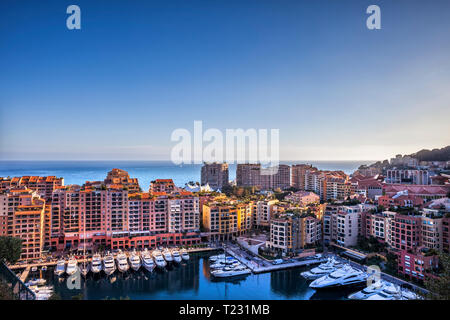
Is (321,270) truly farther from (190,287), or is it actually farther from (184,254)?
(184,254)

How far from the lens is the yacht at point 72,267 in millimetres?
6512

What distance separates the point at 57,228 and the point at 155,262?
3.18 meters

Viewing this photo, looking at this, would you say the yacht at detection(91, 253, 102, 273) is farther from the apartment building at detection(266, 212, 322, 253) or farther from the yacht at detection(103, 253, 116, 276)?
the apartment building at detection(266, 212, 322, 253)

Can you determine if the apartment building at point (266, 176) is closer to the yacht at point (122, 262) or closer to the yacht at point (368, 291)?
the yacht at point (122, 262)

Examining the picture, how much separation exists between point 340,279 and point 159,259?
408cm

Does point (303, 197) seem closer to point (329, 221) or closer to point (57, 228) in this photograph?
point (329, 221)

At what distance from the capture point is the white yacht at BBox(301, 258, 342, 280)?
6.40m

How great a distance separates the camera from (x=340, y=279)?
5957 millimetres

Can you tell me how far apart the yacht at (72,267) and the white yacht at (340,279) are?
4.98 metres

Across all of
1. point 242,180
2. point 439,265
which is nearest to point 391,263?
point 439,265

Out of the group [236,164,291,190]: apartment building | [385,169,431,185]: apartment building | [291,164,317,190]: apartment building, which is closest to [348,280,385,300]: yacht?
[385,169,431,185]: apartment building

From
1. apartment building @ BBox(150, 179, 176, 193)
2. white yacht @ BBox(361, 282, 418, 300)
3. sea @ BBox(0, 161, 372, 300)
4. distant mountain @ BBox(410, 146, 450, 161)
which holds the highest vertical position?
distant mountain @ BBox(410, 146, 450, 161)

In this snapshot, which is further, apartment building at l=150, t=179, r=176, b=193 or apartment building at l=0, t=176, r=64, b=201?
apartment building at l=150, t=179, r=176, b=193

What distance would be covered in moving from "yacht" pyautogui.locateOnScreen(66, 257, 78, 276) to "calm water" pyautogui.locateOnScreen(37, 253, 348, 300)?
288 mm
